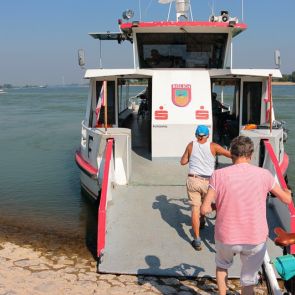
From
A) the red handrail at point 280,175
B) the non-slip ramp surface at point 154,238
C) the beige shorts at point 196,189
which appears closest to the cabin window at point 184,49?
the red handrail at point 280,175

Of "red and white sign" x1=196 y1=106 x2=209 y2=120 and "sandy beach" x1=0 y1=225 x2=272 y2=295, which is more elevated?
"red and white sign" x1=196 y1=106 x2=209 y2=120

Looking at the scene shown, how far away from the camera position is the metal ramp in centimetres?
559

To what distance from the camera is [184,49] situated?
1006 centimetres

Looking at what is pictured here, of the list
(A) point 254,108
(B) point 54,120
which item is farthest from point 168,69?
(B) point 54,120

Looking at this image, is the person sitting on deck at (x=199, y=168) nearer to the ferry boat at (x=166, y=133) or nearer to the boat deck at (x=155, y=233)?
the boat deck at (x=155, y=233)

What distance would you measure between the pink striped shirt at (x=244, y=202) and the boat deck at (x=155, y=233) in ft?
6.47

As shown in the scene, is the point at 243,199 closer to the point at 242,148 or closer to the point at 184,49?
the point at 242,148

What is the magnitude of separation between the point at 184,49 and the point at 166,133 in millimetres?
2065

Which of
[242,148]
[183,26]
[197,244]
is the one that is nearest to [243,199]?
[242,148]

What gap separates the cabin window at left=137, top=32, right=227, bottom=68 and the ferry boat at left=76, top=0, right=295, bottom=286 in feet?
0.07

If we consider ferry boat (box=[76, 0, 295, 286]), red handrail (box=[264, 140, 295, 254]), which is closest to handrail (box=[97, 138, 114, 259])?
ferry boat (box=[76, 0, 295, 286])

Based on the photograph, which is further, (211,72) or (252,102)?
(252,102)

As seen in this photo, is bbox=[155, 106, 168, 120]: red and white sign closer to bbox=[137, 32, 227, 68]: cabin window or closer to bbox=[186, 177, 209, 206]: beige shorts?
bbox=[137, 32, 227, 68]: cabin window

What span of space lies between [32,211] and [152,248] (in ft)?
15.9
